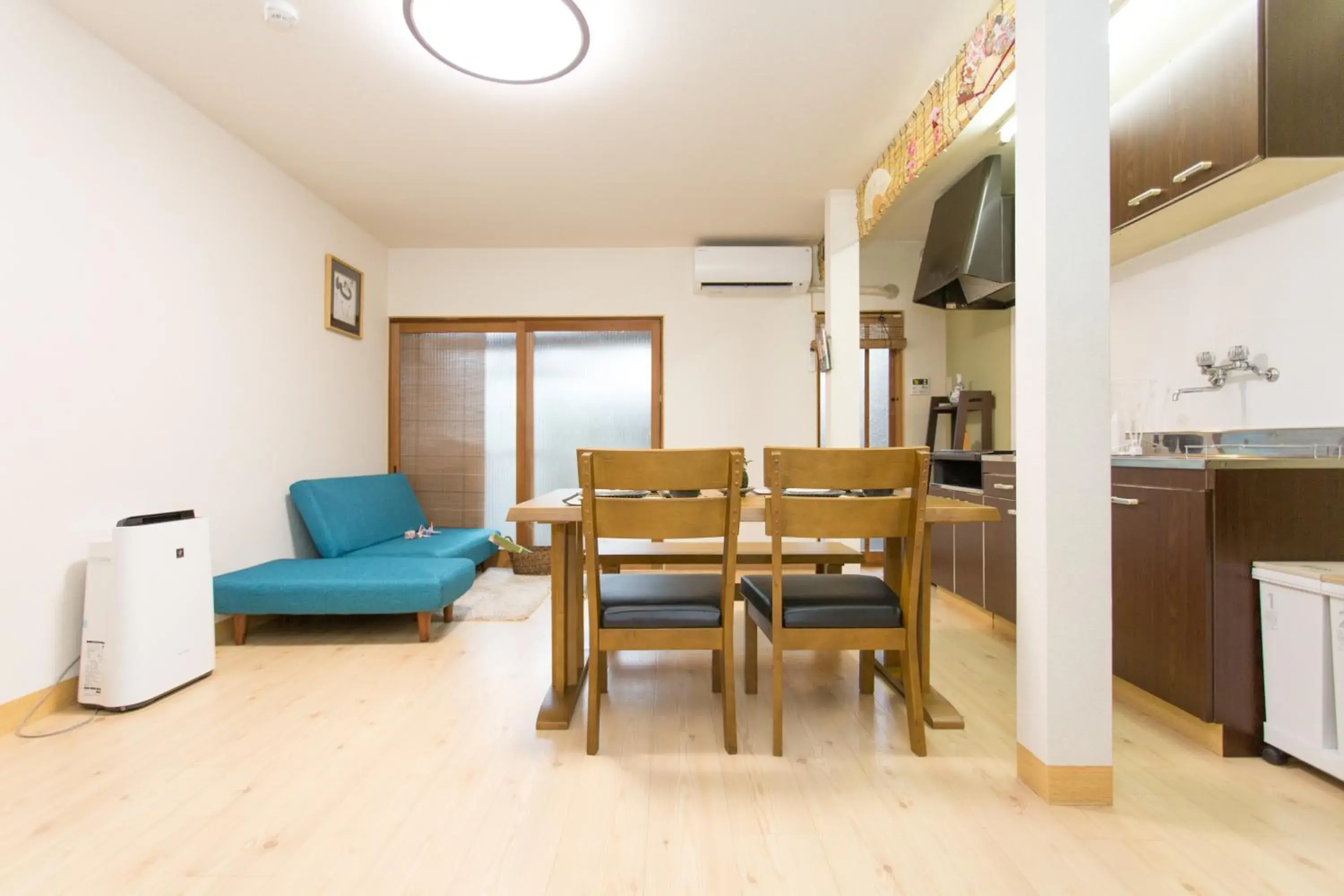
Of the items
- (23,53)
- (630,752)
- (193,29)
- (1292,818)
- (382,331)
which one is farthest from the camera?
(382,331)

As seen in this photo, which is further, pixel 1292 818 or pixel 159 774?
pixel 159 774

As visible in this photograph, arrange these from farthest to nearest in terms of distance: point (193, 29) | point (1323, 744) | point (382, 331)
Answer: point (382, 331), point (193, 29), point (1323, 744)

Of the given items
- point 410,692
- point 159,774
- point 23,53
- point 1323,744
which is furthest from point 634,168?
point 1323,744

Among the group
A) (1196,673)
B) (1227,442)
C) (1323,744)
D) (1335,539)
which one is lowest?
(1323,744)

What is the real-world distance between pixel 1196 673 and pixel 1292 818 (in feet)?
1.29

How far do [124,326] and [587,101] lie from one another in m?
2.13

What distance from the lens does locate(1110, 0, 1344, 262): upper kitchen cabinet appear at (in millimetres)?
1759

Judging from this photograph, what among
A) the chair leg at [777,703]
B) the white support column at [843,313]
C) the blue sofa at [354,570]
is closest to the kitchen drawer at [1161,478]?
the chair leg at [777,703]

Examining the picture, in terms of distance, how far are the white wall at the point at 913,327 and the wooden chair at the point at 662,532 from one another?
332 cm

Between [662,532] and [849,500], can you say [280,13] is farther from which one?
[849,500]

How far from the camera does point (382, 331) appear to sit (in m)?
4.61

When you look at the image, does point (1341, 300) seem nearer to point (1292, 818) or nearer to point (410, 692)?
point (1292, 818)

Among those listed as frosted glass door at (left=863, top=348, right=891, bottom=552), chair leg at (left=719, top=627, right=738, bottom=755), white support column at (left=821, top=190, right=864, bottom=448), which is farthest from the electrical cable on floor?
frosted glass door at (left=863, top=348, right=891, bottom=552)

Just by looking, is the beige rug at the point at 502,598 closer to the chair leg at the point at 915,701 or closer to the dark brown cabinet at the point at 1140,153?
the chair leg at the point at 915,701
